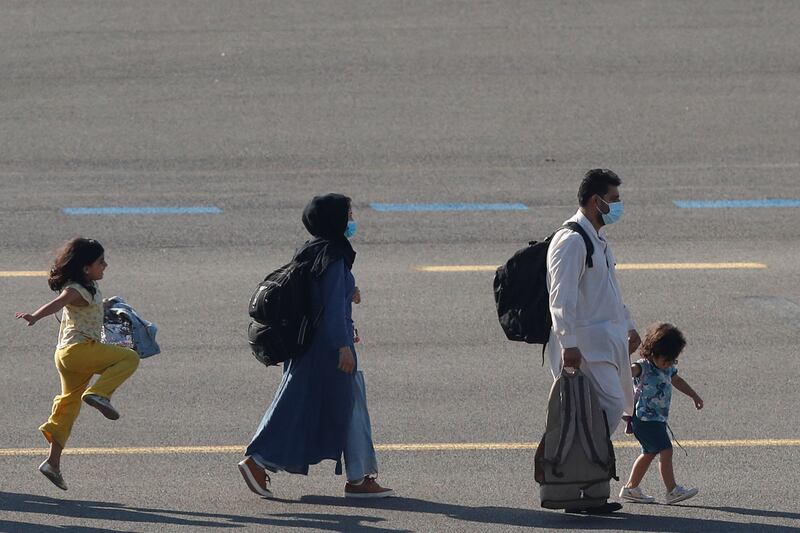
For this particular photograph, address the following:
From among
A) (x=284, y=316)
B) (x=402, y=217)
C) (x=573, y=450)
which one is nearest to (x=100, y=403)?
(x=284, y=316)

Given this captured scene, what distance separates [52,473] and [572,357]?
9.25ft

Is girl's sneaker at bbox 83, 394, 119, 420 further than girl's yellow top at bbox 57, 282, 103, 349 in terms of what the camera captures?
No

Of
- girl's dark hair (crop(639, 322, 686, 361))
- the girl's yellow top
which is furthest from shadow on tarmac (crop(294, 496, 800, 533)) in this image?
the girl's yellow top

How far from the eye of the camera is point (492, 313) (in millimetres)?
12102

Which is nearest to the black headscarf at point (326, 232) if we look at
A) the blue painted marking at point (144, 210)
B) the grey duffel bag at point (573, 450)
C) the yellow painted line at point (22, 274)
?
the grey duffel bag at point (573, 450)

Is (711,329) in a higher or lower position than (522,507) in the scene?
higher

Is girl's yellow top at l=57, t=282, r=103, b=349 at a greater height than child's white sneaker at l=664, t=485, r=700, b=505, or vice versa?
girl's yellow top at l=57, t=282, r=103, b=349

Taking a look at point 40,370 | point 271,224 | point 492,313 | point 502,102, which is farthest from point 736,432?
point 502,102

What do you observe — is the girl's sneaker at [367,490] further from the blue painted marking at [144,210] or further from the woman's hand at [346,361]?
the blue painted marking at [144,210]

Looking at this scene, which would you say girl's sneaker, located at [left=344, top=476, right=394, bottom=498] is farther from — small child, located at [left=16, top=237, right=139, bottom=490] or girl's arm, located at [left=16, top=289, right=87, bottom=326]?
girl's arm, located at [left=16, top=289, right=87, bottom=326]

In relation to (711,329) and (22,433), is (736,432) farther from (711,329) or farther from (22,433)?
(22,433)

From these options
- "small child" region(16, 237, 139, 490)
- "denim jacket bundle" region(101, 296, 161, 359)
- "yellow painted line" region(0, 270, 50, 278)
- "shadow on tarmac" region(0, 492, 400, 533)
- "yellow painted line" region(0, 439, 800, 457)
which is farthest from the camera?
"yellow painted line" region(0, 270, 50, 278)

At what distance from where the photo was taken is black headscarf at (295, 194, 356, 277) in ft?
26.9

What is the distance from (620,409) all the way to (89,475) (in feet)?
9.76
